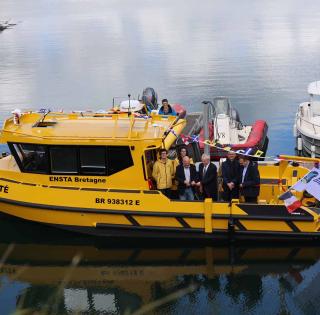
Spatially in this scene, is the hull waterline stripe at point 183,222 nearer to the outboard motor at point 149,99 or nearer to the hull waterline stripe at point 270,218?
the hull waterline stripe at point 270,218

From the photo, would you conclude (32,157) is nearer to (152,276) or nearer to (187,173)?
(187,173)

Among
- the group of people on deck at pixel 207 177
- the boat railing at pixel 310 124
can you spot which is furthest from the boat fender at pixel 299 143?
the group of people on deck at pixel 207 177

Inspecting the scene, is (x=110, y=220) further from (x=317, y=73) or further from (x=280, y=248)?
(x=317, y=73)

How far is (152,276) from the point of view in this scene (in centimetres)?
1021

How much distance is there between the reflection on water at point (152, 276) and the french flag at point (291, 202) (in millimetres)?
914

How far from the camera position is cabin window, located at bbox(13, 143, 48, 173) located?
11.1m

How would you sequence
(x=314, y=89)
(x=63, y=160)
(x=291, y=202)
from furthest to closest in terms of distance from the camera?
(x=314, y=89)
(x=63, y=160)
(x=291, y=202)

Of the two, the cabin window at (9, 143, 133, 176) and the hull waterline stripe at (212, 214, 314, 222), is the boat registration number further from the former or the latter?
the hull waterline stripe at (212, 214, 314, 222)

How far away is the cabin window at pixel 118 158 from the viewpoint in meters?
10.8

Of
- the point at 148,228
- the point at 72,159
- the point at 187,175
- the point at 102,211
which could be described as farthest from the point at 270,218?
the point at 72,159

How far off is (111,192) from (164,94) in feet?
54.7

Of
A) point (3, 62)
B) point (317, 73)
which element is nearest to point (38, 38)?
point (3, 62)

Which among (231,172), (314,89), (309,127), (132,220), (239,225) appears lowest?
(309,127)

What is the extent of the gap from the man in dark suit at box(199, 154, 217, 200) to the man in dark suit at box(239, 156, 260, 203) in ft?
1.66
